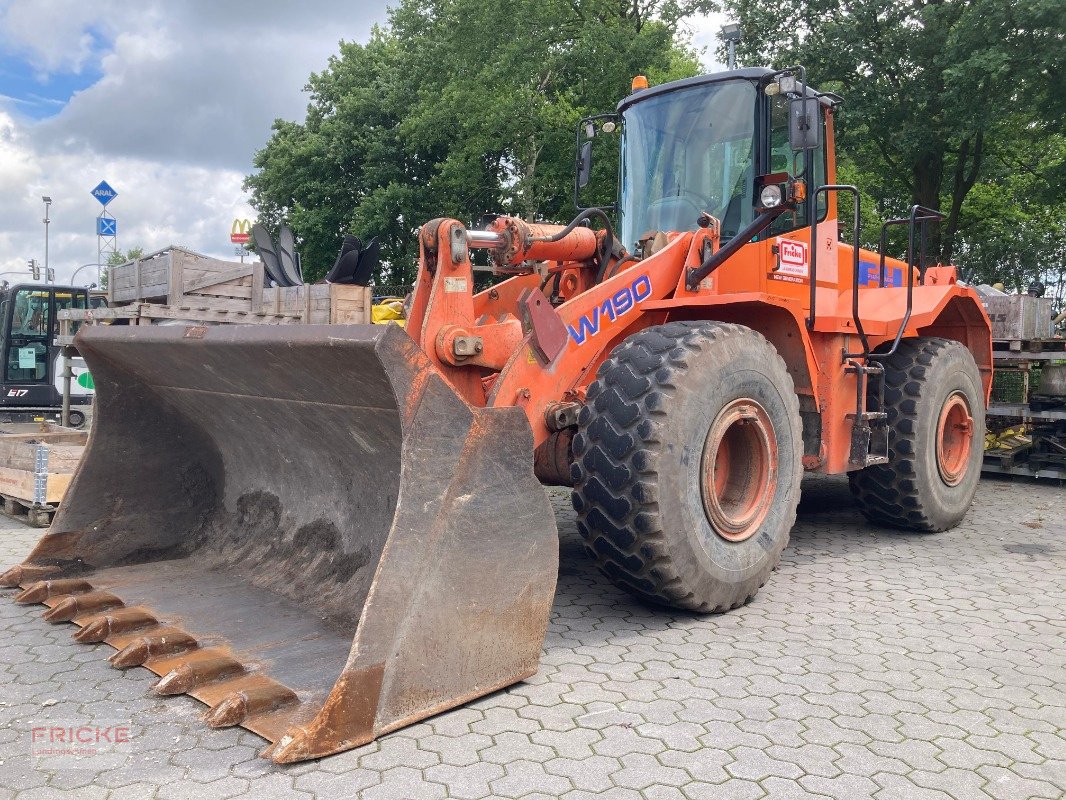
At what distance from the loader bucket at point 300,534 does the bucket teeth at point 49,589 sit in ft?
0.03

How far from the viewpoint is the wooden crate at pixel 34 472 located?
7074mm

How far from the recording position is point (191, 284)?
921 centimetres

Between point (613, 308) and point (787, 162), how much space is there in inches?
71.2

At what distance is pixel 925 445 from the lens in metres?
6.51

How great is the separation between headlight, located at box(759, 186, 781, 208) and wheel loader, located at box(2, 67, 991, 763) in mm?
73

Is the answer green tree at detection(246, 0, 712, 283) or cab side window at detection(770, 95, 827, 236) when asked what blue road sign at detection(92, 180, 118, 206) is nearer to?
green tree at detection(246, 0, 712, 283)

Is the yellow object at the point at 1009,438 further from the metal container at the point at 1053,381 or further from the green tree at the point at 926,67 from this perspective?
the green tree at the point at 926,67

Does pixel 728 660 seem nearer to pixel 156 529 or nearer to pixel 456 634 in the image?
pixel 456 634

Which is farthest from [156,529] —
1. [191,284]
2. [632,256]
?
[191,284]

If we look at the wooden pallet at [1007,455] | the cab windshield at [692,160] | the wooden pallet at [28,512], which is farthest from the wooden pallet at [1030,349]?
the wooden pallet at [28,512]

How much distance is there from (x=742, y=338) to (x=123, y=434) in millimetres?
3391

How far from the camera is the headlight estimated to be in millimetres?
5152

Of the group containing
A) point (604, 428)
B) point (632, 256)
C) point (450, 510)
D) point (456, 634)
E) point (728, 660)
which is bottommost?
point (728, 660)

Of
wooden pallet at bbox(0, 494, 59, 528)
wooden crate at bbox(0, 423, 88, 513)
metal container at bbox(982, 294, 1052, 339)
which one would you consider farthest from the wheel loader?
metal container at bbox(982, 294, 1052, 339)
